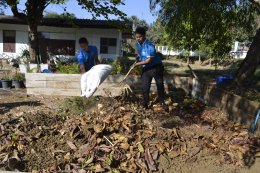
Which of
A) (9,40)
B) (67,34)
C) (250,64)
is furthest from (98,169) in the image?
(9,40)

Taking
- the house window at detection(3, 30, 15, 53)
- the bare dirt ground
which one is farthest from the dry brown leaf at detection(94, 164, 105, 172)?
the house window at detection(3, 30, 15, 53)

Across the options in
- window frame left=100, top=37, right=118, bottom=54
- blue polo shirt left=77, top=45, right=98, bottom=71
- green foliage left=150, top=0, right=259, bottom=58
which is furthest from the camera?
window frame left=100, top=37, right=118, bottom=54

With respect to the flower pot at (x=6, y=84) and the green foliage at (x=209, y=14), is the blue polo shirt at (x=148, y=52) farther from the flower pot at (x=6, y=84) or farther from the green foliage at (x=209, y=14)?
the flower pot at (x=6, y=84)

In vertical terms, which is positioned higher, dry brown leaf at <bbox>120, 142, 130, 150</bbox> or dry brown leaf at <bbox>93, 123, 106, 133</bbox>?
dry brown leaf at <bbox>93, 123, 106, 133</bbox>

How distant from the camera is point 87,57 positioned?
7.48m

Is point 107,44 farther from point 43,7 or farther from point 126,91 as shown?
point 126,91

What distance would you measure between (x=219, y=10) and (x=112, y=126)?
6312mm

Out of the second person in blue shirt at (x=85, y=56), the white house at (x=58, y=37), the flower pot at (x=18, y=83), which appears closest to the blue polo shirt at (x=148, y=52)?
the second person in blue shirt at (x=85, y=56)

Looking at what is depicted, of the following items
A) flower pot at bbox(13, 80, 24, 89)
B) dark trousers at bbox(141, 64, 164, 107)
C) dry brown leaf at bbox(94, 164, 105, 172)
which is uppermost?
dark trousers at bbox(141, 64, 164, 107)

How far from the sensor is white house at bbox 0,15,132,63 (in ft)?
69.3

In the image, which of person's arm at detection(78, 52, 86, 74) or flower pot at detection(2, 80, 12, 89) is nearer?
person's arm at detection(78, 52, 86, 74)

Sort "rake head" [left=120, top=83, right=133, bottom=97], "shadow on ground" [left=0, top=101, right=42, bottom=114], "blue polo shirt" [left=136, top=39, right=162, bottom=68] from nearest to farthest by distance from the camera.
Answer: "blue polo shirt" [left=136, top=39, right=162, bottom=68] → "shadow on ground" [left=0, top=101, right=42, bottom=114] → "rake head" [left=120, top=83, right=133, bottom=97]

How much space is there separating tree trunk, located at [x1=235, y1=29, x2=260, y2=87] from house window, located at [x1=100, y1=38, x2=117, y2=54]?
1347cm

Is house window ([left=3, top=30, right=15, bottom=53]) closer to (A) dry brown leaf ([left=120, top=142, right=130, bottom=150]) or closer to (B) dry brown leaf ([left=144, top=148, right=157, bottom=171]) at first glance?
(A) dry brown leaf ([left=120, top=142, right=130, bottom=150])
